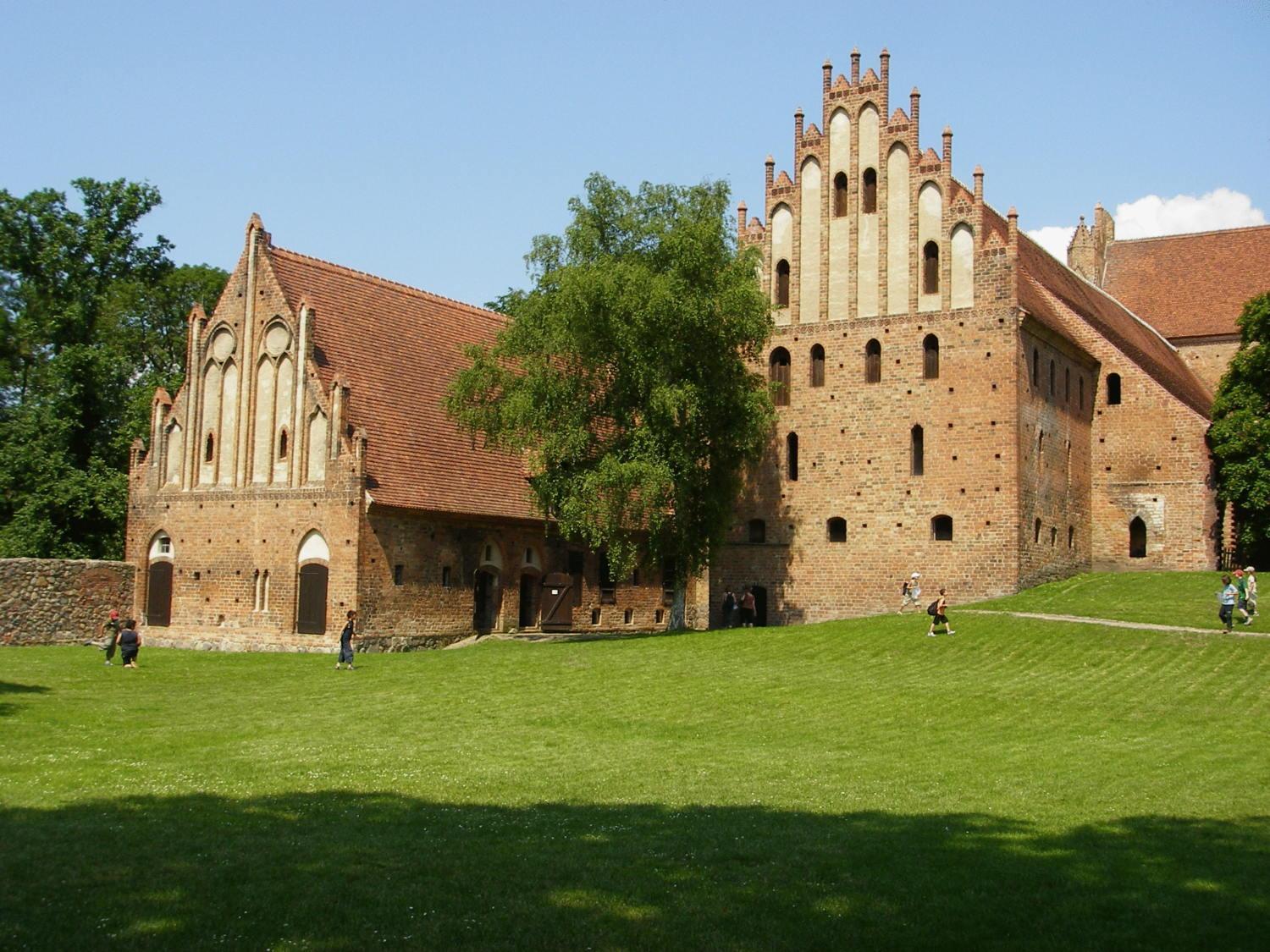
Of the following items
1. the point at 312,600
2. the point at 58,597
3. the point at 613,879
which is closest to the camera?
the point at 613,879

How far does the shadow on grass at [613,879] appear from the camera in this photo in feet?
29.3

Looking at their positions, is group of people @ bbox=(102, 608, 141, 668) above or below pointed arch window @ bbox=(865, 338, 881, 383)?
below

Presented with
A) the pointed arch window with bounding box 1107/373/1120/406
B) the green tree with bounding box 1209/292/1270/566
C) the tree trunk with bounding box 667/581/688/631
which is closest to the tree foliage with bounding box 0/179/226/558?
the tree trunk with bounding box 667/581/688/631

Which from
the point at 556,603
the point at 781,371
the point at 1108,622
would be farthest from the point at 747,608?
the point at 1108,622

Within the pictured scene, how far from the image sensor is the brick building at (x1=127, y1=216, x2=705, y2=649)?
3638 cm

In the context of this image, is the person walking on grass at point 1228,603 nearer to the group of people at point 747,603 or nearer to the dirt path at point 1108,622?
the dirt path at point 1108,622

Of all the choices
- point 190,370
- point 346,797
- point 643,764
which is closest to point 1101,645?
point 643,764

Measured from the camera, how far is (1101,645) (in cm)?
2953

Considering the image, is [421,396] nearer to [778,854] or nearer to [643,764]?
[643,764]

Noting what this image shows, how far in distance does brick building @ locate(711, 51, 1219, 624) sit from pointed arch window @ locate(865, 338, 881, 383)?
0.19 ft

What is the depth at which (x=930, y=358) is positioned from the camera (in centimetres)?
4012

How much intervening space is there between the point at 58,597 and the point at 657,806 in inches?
1197

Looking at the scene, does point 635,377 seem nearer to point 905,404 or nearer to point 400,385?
point 400,385

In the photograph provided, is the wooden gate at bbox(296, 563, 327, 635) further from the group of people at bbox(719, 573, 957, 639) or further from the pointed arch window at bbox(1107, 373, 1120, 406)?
the pointed arch window at bbox(1107, 373, 1120, 406)
